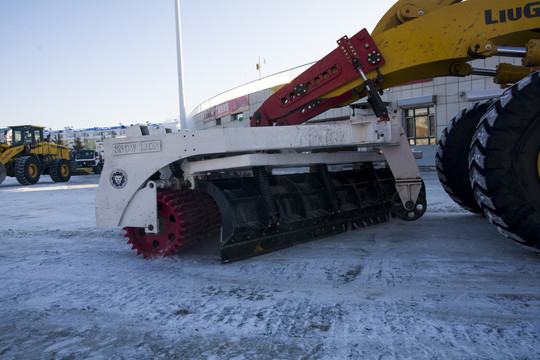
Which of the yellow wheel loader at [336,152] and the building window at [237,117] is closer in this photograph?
the yellow wheel loader at [336,152]

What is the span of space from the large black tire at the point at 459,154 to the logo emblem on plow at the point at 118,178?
3.82 m

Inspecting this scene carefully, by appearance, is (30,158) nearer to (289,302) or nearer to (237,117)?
(237,117)

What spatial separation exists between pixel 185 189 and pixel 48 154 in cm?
2110

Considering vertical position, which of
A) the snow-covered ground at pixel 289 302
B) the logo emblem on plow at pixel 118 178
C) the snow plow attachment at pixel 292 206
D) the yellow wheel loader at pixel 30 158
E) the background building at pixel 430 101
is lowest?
the snow-covered ground at pixel 289 302

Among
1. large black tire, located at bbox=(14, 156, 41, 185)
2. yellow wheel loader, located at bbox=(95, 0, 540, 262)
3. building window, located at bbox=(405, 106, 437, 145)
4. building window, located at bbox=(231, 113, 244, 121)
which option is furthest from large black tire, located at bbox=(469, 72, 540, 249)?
building window, located at bbox=(231, 113, 244, 121)

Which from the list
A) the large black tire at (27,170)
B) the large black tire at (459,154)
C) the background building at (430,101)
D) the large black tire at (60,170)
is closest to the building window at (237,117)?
the background building at (430,101)

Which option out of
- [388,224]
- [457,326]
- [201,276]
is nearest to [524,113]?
[457,326]

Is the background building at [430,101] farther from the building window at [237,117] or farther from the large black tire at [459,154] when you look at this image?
the large black tire at [459,154]

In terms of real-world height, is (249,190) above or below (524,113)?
below

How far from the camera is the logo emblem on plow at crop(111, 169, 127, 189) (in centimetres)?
404

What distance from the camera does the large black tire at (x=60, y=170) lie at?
2122cm

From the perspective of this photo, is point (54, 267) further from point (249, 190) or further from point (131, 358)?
point (131, 358)

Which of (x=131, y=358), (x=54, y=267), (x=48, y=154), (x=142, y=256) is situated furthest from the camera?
(x=48, y=154)

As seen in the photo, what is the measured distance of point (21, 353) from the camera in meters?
2.13
